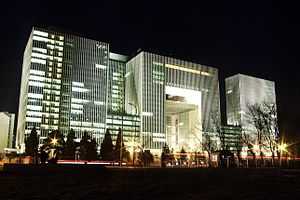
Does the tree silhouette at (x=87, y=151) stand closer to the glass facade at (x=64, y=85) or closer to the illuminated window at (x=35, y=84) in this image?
the glass facade at (x=64, y=85)

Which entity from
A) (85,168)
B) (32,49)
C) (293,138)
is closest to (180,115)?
(32,49)

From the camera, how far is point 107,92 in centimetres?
14575

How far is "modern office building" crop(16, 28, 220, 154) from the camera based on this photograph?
431ft

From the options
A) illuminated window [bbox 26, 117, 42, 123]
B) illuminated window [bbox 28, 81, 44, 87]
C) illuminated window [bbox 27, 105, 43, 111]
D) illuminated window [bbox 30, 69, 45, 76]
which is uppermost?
illuminated window [bbox 30, 69, 45, 76]

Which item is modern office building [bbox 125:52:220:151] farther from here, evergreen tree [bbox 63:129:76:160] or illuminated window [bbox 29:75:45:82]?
evergreen tree [bbox 63:129:76:160]

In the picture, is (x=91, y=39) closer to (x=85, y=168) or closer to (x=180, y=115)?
(x=180, y=115)

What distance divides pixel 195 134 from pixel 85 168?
130 metres

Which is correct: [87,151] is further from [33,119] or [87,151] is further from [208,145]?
[33,119]

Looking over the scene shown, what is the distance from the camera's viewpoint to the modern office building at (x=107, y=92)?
431 ft

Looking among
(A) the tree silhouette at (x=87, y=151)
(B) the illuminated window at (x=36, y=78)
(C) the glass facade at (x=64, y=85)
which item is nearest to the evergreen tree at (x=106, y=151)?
(A) the tree silhouette at (x=87, y=151)

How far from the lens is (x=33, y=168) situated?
93.9 ft

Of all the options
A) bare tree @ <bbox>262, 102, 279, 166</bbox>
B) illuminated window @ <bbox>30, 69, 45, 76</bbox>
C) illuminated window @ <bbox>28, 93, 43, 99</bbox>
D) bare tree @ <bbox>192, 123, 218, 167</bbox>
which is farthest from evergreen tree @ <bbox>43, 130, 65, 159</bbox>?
illuminated window @ <bbox>30, 69, 45, 76</bbox>

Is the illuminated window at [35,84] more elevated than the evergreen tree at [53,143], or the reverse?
the illuminated window at [35,84]

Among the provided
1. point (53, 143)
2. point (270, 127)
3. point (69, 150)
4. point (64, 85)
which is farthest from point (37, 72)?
point (270, 127)
